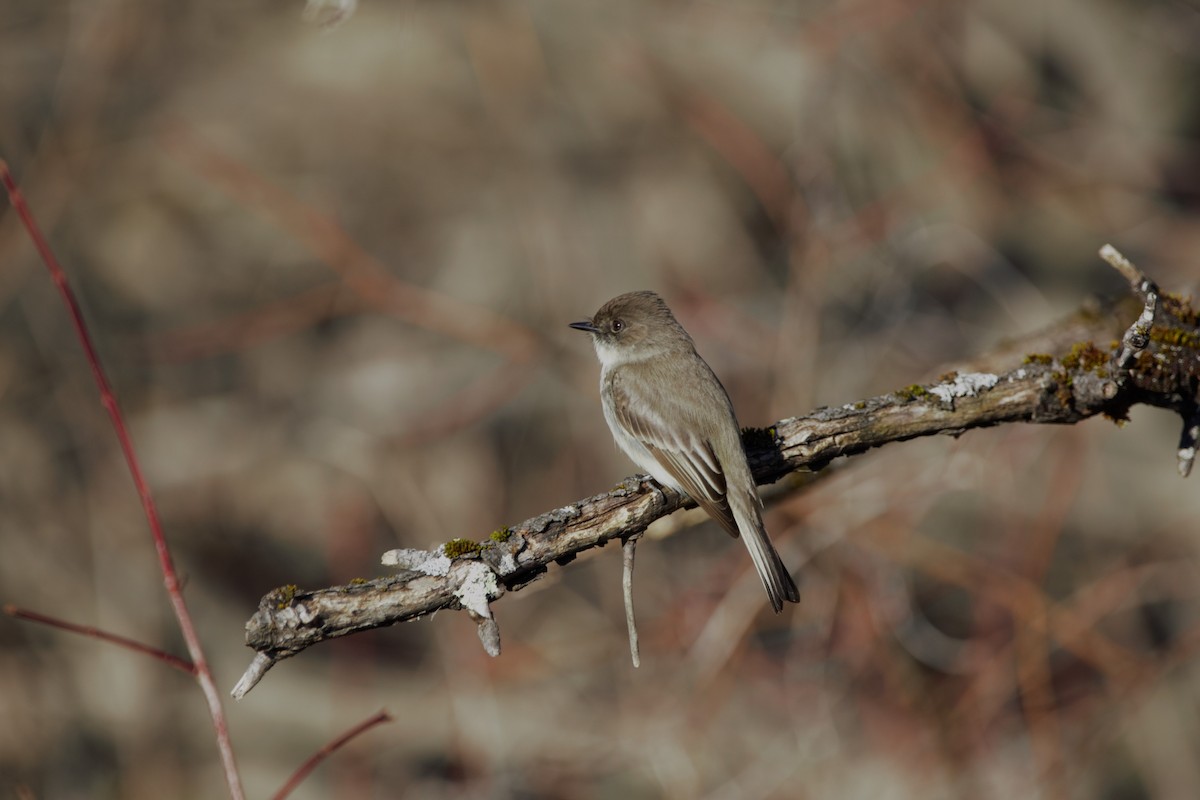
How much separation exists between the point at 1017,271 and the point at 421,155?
209 inches

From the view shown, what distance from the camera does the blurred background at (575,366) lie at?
716cm

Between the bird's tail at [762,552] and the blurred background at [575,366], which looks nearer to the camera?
the bird's tail at [762,552]

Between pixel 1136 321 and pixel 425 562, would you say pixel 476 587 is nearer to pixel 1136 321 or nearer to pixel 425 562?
pixel 425 562

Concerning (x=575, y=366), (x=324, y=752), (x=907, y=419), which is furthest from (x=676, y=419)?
(x=575, y=366)

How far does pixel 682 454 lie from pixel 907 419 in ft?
3.29

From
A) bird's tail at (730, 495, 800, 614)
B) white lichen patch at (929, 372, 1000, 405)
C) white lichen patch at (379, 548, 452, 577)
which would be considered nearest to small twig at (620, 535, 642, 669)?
white lichen patch at (379, 548, 452, 577)

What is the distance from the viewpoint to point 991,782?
7.00 m

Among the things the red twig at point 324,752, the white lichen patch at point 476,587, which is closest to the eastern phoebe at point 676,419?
the white lichen patch at point 476,587

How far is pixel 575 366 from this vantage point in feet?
27.1

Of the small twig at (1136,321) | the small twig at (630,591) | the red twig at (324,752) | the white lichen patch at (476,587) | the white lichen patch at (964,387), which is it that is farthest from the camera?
the white lichen patch at (964,387)

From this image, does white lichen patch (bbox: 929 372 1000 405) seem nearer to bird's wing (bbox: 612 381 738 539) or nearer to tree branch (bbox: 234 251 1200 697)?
tree branch (bbox: 234 251 1200 697)

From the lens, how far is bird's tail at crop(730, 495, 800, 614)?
4.39 metres

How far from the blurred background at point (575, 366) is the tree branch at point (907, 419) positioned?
253 centimetres

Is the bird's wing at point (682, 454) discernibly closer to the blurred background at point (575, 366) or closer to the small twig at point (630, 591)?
the small twig at point (630, 591)
